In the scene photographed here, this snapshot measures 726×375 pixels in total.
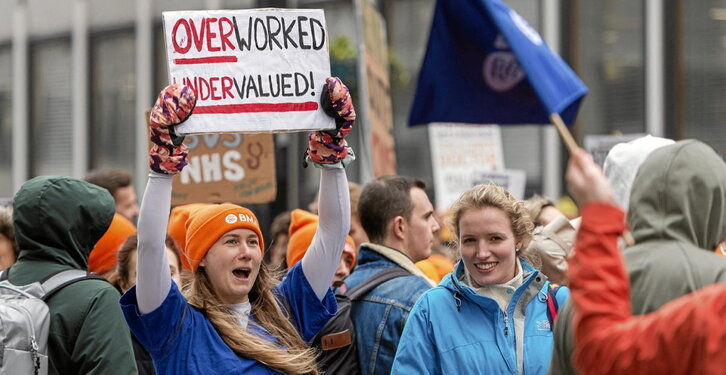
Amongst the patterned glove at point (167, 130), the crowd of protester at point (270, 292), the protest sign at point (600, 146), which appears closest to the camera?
the patterned glove at point (167, 130)

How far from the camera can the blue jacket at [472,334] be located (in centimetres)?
472

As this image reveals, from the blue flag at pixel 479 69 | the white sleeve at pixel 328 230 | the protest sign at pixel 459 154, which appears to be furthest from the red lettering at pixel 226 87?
the protest sign at pixel 459 154

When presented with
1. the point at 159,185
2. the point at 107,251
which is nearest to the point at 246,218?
the point at 159,185

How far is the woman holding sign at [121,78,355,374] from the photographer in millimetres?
4430

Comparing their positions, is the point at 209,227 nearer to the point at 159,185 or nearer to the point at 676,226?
the point at 159,185

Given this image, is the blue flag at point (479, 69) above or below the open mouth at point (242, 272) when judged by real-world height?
above

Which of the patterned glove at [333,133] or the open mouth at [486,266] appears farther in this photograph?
the open mouth at [486,266]

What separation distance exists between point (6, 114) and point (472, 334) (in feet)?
68.2

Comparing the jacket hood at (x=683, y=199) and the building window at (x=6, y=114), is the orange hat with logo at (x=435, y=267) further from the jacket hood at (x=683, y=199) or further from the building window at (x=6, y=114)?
the building window at (x=6, y=114)

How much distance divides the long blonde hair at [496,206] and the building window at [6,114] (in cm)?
2031

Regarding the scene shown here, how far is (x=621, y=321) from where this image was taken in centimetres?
293

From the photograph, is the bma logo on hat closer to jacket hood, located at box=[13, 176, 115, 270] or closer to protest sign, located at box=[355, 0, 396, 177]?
jacket hood, located at box=[13, 176, 115, 270]

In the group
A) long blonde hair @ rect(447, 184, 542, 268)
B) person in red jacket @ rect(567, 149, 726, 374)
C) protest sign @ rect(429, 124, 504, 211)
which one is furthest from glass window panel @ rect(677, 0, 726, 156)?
person in red jacket @ rect(567, 149, 726, 374)

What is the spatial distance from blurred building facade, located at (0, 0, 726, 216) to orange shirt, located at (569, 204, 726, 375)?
7.07 metres
